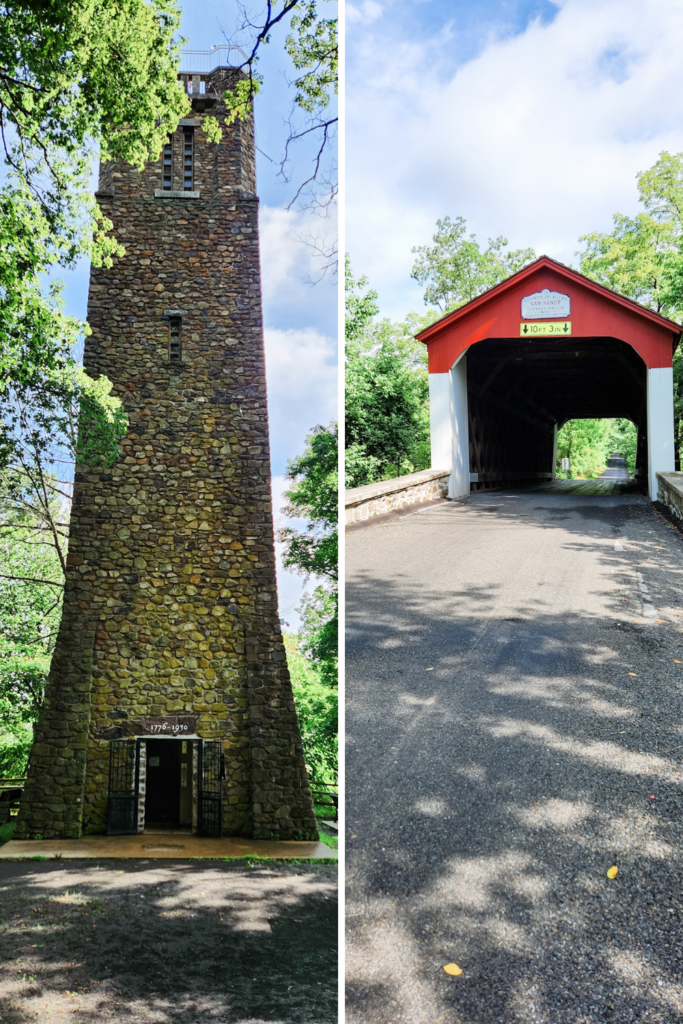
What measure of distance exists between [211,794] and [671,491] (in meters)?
6.10

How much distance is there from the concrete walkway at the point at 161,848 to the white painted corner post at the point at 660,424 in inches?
294

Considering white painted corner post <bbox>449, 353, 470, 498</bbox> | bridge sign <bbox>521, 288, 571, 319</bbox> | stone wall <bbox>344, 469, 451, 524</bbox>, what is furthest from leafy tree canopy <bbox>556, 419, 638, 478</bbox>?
stone wall <bbox>344, 469, 451, 524</bbox>

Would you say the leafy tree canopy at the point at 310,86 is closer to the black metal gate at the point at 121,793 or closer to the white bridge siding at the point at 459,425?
the black metal gate at the point at 121,793

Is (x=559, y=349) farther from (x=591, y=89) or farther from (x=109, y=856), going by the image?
(x=109, y=856)

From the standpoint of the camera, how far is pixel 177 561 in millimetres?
1681

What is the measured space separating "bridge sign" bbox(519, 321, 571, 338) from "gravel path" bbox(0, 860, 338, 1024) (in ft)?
25.4

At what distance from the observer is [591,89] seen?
5.46 m

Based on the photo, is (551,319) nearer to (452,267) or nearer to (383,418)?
(383,418)

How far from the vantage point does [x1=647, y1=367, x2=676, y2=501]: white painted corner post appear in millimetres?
7832

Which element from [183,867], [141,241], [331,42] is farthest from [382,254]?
[183,867]

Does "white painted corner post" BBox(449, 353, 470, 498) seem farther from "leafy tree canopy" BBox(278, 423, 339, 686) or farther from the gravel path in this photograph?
the gravel path

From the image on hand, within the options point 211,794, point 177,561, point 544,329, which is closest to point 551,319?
point 544,329

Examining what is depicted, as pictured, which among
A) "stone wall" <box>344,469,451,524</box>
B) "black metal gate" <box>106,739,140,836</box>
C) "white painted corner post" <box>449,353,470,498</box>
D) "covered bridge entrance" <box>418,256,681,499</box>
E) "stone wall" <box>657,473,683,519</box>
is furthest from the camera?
"white painted corner post" <box>449,353,470,498</box>

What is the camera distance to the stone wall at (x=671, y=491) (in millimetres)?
5586
